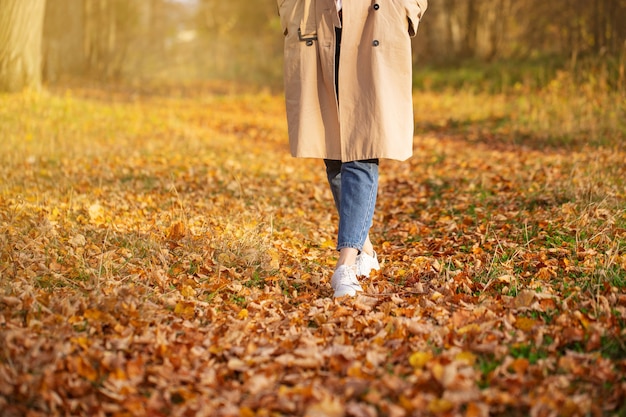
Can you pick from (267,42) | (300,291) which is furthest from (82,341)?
(267,42)

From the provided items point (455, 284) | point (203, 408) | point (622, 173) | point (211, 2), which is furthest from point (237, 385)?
point (211, 2)

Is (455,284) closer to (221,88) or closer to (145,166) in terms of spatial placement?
(145,166)

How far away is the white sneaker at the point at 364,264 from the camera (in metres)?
3.61

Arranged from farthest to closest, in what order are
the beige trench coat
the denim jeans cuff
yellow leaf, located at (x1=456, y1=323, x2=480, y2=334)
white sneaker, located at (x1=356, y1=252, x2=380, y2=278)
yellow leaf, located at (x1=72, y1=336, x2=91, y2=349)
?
white sneaker, located at (x1=356, y1=252, x2=380, y2=278), the denim jeans cuff, the beige trench coat, yellow leaf, located at (x1=456, y1=323, x2=480, y2=334), yellow leaf, located at (x1=72, y1=336, x2=91, y2=349)

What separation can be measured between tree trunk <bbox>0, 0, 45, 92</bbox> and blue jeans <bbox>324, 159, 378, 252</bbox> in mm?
7558

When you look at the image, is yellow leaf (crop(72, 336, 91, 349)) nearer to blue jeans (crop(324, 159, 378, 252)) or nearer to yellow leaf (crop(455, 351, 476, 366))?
blue jeans (crop(324, 159, 378, 252))

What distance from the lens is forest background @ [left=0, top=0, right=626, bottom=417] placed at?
2.30m

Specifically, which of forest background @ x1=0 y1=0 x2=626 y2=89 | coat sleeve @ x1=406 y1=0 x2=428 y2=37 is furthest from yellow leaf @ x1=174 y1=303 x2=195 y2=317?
forest background @ x1=0 y1=0 x2=626 y2=89

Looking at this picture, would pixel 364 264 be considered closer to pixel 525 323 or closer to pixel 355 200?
pixel 355 200

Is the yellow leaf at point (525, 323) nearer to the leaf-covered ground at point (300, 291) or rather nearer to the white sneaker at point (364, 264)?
the leaf-covered ground at point (300, 291)

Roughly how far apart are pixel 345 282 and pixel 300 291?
0.36 metres

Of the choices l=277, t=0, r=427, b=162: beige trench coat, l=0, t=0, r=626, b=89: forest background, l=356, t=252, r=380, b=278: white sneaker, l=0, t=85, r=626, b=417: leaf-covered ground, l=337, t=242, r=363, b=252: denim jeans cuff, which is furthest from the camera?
l=0, t=0, r=626, b=89: forest background

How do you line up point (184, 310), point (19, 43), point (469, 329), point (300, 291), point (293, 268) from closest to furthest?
point (469, 329) → point (184, 310) → point (300, 291) → point (293, 268) → point (19, 43)

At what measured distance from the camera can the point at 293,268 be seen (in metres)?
3.94
